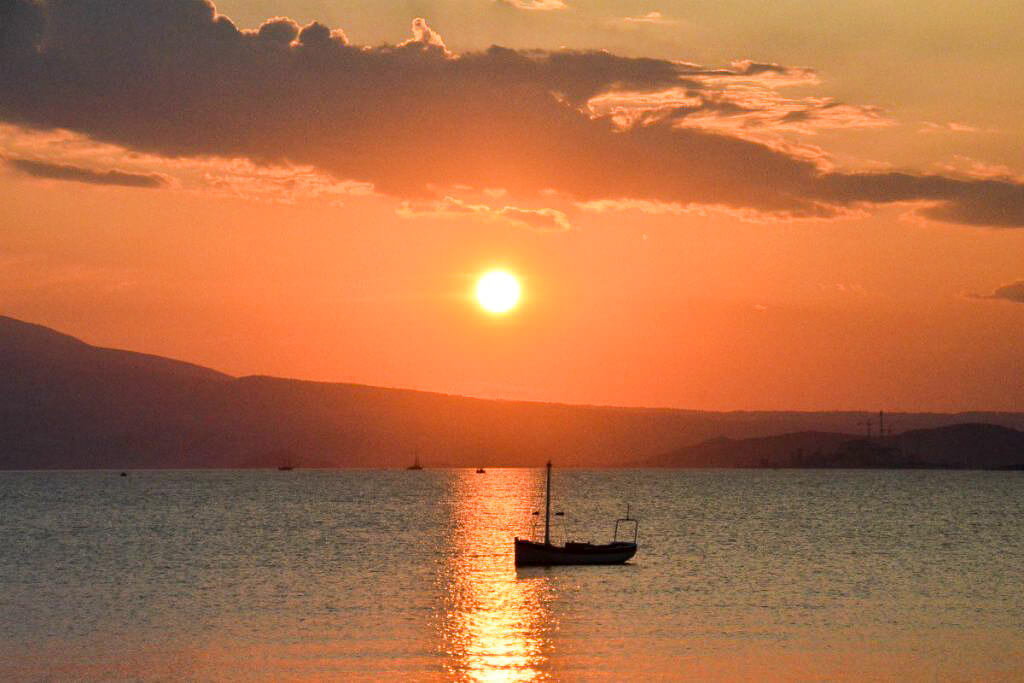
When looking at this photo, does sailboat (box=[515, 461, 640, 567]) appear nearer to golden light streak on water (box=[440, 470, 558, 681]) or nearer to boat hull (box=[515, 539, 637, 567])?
boat hull (box=[515, 539, 637, 567])

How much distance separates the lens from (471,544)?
11588 cm

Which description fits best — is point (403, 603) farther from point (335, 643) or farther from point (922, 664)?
point (922, 664)

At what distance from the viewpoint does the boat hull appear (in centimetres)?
9119

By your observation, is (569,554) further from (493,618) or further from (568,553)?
(493,618)

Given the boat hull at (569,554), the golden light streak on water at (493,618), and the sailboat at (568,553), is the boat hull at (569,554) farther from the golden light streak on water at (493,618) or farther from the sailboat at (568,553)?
the golden light streak on water at (493,618)

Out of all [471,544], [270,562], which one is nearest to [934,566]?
[471,544]

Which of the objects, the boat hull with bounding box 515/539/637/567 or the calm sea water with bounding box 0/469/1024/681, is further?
the boat hull with bounding box 515/539/637/567

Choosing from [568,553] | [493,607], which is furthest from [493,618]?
[568,553]

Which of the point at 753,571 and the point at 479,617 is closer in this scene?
the point at 479,617

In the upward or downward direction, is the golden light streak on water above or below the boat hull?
below

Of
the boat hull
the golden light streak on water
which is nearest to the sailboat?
the boat hull

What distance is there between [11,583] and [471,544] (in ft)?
149

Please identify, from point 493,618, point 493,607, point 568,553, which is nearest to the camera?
point 493,618

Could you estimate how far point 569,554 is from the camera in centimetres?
9381
